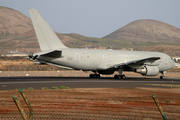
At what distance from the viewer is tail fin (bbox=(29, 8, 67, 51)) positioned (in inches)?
1323

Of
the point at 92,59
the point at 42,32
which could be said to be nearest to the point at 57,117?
the point at 42,32

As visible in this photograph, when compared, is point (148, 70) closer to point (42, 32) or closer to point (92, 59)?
point (92, 59)

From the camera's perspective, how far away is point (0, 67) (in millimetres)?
77875

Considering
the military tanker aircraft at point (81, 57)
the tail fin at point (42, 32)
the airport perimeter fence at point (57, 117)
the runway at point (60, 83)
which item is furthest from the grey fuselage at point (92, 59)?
the airport perimeter fence at point (57, 117)

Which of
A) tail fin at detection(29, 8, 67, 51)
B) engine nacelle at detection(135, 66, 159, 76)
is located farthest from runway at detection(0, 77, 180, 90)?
tail fin at detection(29, 8, 67, 51)

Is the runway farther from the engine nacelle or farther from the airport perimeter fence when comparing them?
the airport perimeter fence

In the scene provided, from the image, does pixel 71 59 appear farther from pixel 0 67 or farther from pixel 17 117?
pixel 0 67

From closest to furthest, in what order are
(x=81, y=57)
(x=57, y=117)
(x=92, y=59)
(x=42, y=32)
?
(x=57, y=117), (x=42, y=32), (x=81, y=57), (x=92, y=59)

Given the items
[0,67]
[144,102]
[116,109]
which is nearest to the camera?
[116,109]

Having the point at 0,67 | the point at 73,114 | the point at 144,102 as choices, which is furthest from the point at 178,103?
the point at 0,67

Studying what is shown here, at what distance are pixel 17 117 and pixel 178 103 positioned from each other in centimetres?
970

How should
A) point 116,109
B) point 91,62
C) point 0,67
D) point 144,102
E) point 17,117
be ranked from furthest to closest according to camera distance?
point 0,67, point 91,62, point 144,102, point 116,109, point 17,117

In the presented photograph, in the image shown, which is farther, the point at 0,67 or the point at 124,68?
the point at 0,67

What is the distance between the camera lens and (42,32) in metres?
33.8
